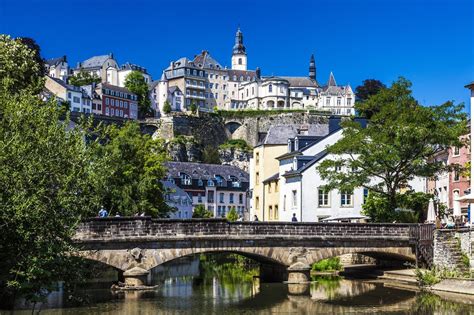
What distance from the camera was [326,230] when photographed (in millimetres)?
Answer: 41188

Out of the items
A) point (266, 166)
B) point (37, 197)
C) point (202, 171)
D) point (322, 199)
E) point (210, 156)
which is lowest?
point (37, 197)

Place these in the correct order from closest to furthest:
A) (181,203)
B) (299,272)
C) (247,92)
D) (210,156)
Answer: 1. (299,272)
2. (181,203)
3. (210,156)
4. (247,92)

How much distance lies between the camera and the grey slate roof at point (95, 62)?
188875mm

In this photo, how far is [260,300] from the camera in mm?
34219

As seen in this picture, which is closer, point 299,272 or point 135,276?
point 135,276

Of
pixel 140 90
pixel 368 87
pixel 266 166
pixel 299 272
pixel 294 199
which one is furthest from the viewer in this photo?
pixel 140 90

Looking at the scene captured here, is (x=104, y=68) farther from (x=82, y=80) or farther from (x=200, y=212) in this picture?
(x=200, y=212)

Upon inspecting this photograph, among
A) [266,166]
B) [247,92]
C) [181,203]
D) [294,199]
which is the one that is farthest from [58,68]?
[294,199]

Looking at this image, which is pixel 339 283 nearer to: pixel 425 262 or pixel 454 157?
pixel 425 262

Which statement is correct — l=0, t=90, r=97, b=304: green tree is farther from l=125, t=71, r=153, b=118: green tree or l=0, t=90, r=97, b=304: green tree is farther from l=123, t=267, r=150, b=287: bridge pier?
l=125, t=71, r=153, b=118: green tree

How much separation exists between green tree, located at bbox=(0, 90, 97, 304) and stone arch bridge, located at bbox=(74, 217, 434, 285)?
11.5 m

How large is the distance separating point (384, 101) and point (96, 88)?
111882 millimetres

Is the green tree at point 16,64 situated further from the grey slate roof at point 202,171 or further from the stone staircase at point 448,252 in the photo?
the grey slate roof at point 202,171

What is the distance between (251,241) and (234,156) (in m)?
107
